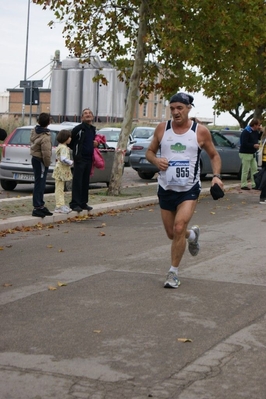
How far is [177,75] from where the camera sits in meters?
24.0

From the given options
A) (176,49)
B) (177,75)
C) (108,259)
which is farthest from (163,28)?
(108,259)

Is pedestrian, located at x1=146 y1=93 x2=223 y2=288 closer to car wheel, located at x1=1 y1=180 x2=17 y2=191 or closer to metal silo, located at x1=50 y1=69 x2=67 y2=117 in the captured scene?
car wheel, located at x1=1 y1=180 x2=17 y2=191

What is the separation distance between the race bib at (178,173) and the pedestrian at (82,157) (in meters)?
7.39

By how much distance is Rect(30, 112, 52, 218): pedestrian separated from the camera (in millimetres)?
15391

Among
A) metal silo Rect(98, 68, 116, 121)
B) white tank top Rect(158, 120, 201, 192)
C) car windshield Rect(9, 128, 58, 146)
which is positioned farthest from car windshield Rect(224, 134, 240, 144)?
metal silo Rect(98, 68, 116, 121)

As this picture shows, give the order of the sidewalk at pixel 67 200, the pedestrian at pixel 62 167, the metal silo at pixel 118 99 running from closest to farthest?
the sidewalk at pixel 67 200, the pedestrian at pixel 62 167, the metal silo at pixel 118 99

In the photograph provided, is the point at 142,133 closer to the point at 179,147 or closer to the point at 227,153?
the point at 227,153

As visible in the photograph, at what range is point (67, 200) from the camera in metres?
18.7

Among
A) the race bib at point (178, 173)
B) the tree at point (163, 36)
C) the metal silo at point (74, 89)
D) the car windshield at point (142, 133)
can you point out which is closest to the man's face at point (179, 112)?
the race bib at point (178, 173)

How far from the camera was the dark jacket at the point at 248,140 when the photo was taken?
2473cm

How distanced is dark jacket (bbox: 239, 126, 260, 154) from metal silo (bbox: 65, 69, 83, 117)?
6016cm

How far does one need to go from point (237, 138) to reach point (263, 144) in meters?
11.5

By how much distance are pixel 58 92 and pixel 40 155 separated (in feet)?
236

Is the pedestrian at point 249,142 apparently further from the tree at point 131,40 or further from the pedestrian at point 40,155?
the pedestrian at point 40,155
